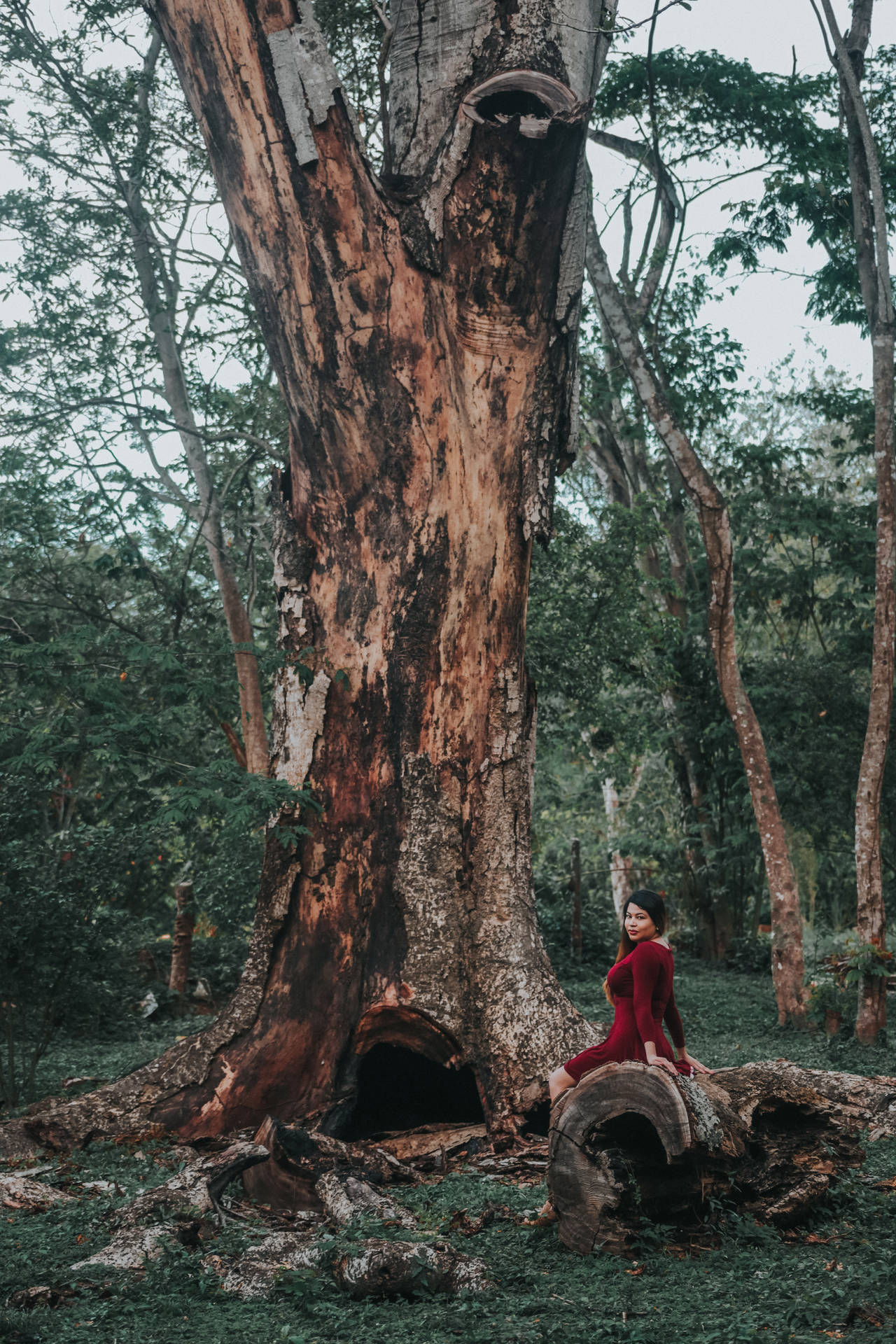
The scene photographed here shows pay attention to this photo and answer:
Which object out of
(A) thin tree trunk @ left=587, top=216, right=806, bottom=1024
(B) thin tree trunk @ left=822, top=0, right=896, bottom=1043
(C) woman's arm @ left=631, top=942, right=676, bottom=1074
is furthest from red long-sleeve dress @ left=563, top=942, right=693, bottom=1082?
(A) thin tree trunk @ left=587, top=216, right=806, bottom=1024

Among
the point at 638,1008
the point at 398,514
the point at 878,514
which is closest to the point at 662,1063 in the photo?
the point at 638,1008

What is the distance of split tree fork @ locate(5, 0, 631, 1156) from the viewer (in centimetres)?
506

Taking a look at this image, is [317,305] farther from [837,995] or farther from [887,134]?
[887,134]

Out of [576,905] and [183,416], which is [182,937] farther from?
[183,416]

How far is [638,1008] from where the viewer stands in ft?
12.0

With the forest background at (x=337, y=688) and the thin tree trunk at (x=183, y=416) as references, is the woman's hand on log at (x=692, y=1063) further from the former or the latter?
the thin tree trunk at (x=183, y=416)

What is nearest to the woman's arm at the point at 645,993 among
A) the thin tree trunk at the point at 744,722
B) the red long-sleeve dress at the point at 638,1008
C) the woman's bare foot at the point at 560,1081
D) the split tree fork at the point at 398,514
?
the red long-sleeve dress at the point at 638,1008

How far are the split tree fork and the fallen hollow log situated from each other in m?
1.51

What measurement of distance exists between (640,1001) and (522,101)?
14.7 feet

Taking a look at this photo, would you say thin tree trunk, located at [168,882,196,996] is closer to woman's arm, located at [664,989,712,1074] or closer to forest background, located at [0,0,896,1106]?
forest background, located at [0,0,896,1106]

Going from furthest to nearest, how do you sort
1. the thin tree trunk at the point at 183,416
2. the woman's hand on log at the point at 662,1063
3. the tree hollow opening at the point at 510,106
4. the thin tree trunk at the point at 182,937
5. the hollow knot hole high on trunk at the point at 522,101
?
1. the thin tree trunk at the point at 182,937
2. the thin tree trunk at the point at 183,416
3. the tree hollow opening at the point at 510,106
4. the hollow knot hole high on trunk at the point at 522,101
5. the woman's hand on log at the point at 662,1063

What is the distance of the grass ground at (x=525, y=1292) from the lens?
2.64 m

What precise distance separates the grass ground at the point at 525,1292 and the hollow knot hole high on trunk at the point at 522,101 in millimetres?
4861

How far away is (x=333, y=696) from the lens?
5.41m
